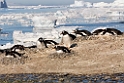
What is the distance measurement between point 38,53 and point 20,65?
1262 millimetres

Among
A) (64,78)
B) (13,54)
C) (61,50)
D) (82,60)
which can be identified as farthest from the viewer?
(13,54)

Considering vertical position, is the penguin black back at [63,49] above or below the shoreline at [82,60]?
above

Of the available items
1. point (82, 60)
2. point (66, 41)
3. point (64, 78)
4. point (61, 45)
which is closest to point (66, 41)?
point (66, 41)

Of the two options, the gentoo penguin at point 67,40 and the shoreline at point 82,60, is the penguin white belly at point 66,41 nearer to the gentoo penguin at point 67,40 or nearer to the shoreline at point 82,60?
the gentoo penguin at point 67,40

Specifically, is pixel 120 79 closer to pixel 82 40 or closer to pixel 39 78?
pixel 39 78

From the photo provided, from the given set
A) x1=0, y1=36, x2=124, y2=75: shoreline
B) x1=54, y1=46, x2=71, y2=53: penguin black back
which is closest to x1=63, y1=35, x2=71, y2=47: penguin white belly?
x1=0, y1=36, x2=124, y2=75: shoreline

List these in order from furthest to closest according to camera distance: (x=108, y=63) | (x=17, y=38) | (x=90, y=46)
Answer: (x=17, y=38)
(x=90, y=46)
(x=108, y=63)

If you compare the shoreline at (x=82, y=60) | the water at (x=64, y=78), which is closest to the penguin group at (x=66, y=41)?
the shoreline at (x=82, y=60)

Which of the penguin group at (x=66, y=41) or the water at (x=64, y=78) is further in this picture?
the penguin group at (x=66, y=41)

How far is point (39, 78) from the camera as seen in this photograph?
41.3 feet

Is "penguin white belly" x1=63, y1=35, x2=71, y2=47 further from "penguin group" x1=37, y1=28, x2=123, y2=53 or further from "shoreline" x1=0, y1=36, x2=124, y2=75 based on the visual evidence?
"shoreline" x1=0, y1=36, x2=124, y2=75

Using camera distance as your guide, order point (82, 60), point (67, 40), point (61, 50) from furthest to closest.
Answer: point (67, 40) < point (61, 50) < point (82, 60)

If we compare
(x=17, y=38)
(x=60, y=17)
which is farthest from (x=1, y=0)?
(x=17, y=38)

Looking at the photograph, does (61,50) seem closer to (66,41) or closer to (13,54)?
(66,41)
